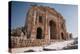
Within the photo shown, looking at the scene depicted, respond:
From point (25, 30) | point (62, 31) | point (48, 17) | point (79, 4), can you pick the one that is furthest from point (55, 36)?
point (79, 4)

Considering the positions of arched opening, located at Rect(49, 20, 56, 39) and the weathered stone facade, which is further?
arched opening, located at Rect(49, 20, 56, 39)

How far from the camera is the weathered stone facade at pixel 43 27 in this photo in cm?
218

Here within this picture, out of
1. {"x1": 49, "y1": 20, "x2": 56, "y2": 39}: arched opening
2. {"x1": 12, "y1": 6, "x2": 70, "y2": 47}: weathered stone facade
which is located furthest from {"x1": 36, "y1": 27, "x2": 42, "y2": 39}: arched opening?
{"x1": 49, "y1": 20, "x2": 56, "y2": 39}: arched opening

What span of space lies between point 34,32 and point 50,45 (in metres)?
0.30

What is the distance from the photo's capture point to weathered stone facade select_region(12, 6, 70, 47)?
7.16 feet

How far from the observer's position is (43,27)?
2.25 meters

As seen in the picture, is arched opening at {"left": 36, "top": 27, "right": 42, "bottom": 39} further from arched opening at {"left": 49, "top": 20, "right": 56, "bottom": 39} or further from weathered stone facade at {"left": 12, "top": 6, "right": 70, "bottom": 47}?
arched opening at {"left": 49, "top": 20, "right": 56, "bottom": 39}

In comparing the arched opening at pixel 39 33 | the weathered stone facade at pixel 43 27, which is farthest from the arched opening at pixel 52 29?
the arched opening at pixel 39 33

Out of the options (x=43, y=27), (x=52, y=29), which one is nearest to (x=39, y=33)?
(x=43, y=27)

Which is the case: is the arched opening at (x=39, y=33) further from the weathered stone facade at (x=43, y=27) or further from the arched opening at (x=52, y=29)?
the arched opening at (x=52, y=29)

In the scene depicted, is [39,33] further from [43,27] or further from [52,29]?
[52,29]

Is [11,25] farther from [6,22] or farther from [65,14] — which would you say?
[65,14]

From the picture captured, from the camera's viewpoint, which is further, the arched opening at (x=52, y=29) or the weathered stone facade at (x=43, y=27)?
the arched opening at (x=52, y=29)

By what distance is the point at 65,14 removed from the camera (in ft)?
7.82
